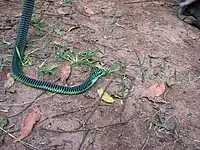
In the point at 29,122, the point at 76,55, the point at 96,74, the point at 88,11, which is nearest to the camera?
the point at 29,122

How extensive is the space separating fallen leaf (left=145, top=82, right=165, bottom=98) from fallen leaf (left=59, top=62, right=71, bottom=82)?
526 millimetres

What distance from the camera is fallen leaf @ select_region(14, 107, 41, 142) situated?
1924 mm

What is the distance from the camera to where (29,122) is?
1.98 meters

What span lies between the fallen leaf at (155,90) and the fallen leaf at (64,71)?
20.7 inches

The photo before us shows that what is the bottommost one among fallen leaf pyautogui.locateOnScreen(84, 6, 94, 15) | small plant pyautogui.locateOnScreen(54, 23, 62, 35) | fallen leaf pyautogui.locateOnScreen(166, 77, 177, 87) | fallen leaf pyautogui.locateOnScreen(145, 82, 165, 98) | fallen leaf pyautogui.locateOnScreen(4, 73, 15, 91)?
fallen leaf pyautogui.locateOnScreen(4, 73, 15, 91)

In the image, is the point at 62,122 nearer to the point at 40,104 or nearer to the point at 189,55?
the point at 40,104

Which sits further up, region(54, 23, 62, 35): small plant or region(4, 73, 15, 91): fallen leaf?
region(54, 23, 62, 35): small plant

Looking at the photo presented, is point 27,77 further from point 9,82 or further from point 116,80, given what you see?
point 116,80

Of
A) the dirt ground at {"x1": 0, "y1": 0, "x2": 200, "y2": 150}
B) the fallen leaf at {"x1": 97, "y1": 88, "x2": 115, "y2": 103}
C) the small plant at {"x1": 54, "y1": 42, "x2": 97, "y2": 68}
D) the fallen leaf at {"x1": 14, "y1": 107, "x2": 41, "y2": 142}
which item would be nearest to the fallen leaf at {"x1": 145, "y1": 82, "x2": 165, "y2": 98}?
the dirt ground at {"x1": 0, "y1": 0, "x2": 200, "y2": 150}

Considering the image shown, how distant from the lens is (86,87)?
2.21 meters

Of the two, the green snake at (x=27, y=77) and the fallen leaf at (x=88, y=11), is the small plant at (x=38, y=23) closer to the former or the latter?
the green snake at (x=27, y=77)

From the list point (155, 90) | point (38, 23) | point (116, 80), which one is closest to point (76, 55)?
point (116, 80)

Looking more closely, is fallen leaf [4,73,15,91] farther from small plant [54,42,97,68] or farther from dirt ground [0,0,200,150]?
small plant [54,42,97,68]

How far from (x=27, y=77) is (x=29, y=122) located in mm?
347
